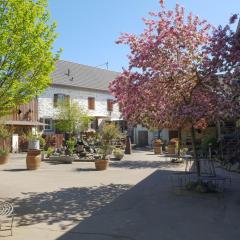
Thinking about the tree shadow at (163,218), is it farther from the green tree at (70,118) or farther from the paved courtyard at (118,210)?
the green tree at (70,118)

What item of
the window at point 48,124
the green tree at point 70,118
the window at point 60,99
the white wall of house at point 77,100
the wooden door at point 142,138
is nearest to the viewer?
the green tree at point 70,118

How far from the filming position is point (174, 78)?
1161 centimetres

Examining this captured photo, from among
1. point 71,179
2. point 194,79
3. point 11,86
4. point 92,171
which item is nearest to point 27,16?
point 11,86

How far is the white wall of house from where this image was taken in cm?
3924

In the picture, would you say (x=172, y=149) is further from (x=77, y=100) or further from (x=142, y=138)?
(x=142, y=138)

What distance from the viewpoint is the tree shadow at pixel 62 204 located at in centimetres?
891

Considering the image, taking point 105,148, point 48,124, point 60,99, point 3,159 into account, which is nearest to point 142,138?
point 60,99

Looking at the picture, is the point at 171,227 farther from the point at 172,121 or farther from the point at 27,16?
the point at 27,16

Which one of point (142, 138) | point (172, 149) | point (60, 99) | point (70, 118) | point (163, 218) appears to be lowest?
point (163, 218)

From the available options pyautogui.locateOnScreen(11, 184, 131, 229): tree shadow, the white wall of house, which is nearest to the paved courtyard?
pyautogui.locateOnScreen(11, 184, 131, 229): tree shadow

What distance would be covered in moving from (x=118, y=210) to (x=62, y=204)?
1647mm

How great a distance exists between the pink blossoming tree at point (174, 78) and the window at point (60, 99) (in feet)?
92.6

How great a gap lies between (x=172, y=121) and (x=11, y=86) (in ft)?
14.6

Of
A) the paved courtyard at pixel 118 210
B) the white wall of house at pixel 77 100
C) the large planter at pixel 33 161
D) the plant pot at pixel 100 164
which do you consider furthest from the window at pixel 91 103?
the paved courtyard at pixel 118 210
